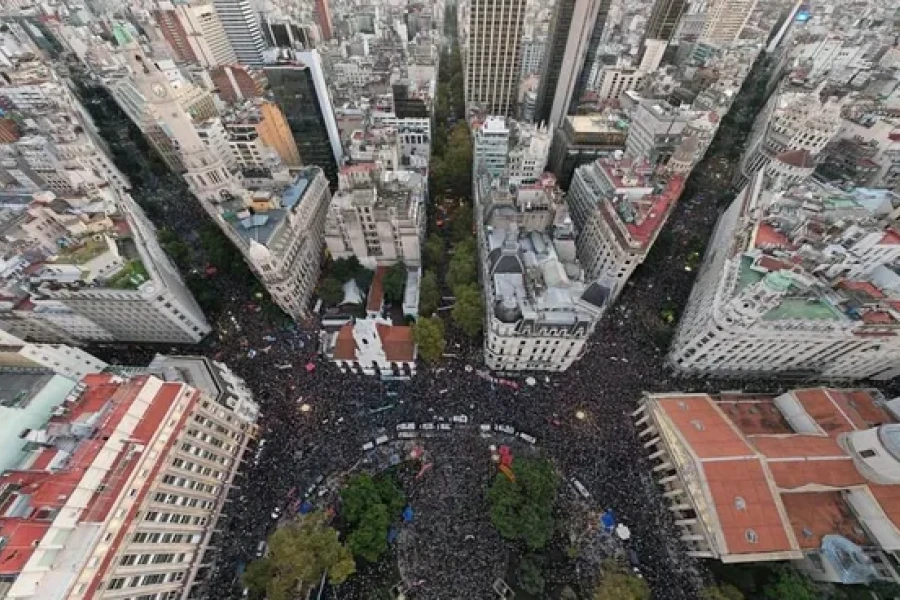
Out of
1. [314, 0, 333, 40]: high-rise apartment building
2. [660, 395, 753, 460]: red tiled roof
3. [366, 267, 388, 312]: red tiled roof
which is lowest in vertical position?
[366, 267, 388, 312]: red tiled roof

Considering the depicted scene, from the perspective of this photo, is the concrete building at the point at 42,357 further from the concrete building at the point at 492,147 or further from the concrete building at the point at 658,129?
the concrete building at the point at 658,129

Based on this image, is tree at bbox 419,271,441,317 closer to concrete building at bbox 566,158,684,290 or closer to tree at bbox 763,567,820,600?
concrete building at bbox 566,158,684,290

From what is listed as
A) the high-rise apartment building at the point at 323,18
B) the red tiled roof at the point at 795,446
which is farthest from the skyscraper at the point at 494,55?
the red tiled roof at the point at 795,446

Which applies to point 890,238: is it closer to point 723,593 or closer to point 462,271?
point 723,593

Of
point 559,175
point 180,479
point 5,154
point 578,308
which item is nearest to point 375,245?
point 578,308

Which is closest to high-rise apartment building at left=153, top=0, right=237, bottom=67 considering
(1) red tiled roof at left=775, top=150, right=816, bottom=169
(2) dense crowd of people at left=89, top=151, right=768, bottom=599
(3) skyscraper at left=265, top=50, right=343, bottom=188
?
(3) skyscraper at left=265, top=50, right=343, bottom=188

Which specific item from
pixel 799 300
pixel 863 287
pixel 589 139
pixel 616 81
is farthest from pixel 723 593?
pixel 616 81
